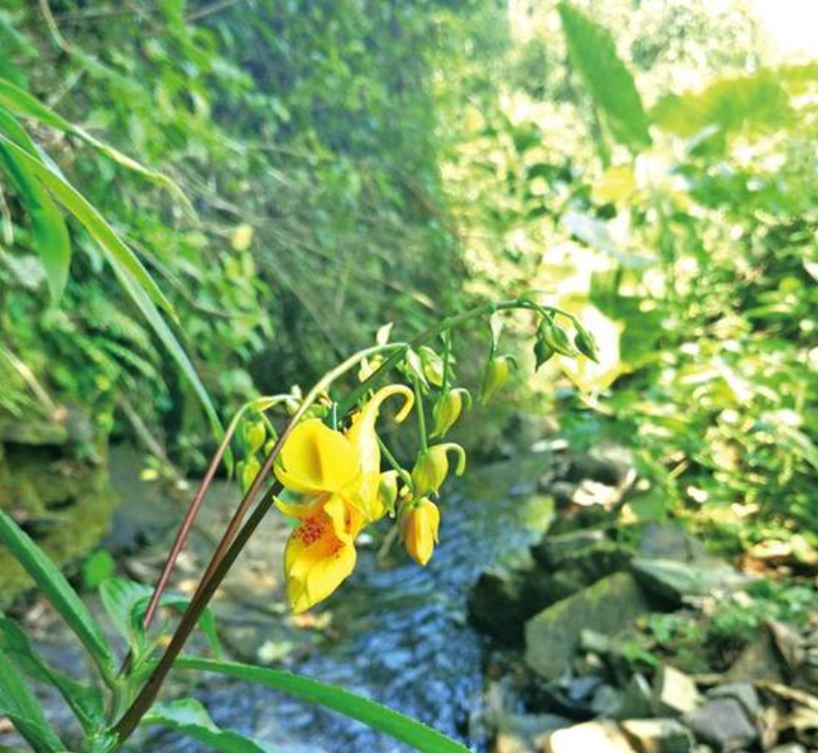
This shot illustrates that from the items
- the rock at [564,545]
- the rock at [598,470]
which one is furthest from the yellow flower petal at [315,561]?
the rock at [598,470]

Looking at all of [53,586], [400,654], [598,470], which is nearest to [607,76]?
[53,586]

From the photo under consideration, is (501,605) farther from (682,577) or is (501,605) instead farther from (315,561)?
(315,561)

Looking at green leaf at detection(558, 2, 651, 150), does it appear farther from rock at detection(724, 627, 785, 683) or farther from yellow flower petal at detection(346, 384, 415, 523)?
yellow flower petal at detection(346, 384, 415, 523)

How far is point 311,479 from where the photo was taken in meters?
0.48

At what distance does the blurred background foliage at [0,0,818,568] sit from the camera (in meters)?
2.06

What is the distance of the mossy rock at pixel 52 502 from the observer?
2.42 m

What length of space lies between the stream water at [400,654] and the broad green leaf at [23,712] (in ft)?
5.15

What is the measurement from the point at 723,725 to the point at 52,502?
7.30 ft

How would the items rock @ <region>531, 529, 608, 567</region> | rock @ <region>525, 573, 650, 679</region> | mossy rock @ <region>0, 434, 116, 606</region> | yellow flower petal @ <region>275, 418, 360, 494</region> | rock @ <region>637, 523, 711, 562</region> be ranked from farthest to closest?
rock @ <region>531, 529, 608, 567</region> < rock @ <region>637, 523, 711, 562</region> < rock @ <region>525, 573, 650, 679</region> < mossy rock @ <region>0, 434, 116, 606</region> < yellow flower petal @ <region>275, 418, 360, 494</region>

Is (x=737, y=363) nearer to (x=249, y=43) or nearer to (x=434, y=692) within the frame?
(x=434, y=692)

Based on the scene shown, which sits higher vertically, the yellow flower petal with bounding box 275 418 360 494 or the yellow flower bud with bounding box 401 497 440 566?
the yellow flower petal with bounding box 275 418 360 494

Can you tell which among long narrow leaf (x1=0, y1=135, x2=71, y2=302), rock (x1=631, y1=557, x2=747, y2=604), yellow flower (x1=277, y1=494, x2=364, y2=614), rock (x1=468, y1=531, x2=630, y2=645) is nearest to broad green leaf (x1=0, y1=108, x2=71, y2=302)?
long narrow leaf (x1=0, y1=135, x2=71, y2=302)

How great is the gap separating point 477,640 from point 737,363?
1537mm

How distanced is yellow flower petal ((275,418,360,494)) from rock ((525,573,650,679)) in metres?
2.46
